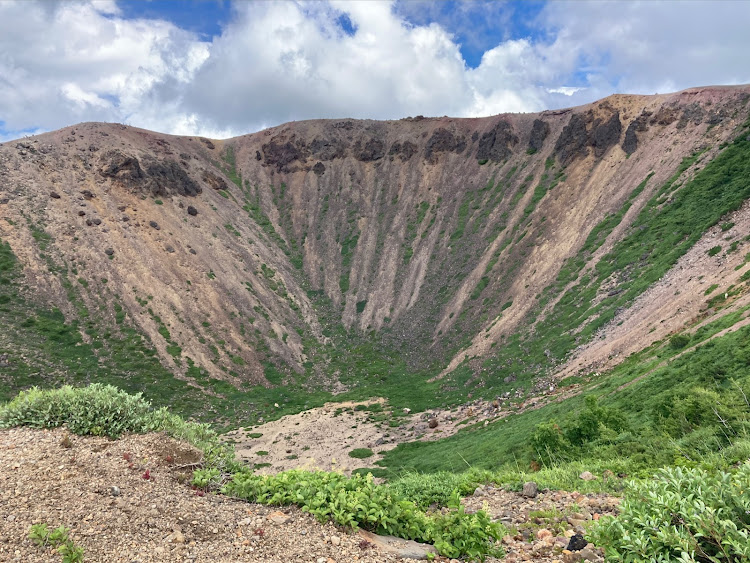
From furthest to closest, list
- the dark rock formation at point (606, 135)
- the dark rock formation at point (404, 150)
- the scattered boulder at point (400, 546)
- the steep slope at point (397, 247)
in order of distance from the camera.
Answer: the dark rock formation at point (404, 150) → the dark rock formation at point (606, 135) → the steep slope at point (397, 247) → the scattered boulder at point (400, 546)

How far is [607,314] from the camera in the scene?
128 ft

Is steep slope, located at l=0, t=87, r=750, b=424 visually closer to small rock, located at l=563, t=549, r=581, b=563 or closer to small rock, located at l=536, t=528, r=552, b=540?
small rock, located at l=536, t=528, r=552, b=540

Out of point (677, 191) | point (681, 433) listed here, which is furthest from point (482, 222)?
point (681, 433)

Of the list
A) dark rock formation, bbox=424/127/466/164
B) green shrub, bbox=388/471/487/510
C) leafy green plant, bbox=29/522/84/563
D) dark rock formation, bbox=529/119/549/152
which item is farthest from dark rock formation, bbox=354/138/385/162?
leafy green plant, bbox=29/522/84/563

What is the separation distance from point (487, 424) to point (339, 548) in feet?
94.8

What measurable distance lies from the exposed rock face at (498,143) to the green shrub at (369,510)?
3061 inches

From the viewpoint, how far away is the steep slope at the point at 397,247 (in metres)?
44.3

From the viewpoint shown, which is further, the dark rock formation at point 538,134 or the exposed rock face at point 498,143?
the exposed rock face at point 498,143

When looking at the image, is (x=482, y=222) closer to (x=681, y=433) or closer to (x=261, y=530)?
(x=681, y=433)

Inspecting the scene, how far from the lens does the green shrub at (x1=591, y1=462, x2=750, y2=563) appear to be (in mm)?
4688

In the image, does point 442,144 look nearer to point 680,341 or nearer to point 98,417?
point 680,341

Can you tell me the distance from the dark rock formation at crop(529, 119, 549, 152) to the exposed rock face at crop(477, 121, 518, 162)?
143 inches

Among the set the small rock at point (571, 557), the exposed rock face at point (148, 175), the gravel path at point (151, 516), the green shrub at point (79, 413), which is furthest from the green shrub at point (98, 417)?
the exposed rock face at point (148, 175)

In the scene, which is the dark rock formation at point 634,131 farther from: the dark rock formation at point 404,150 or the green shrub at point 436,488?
the green shrub at point 436,488
